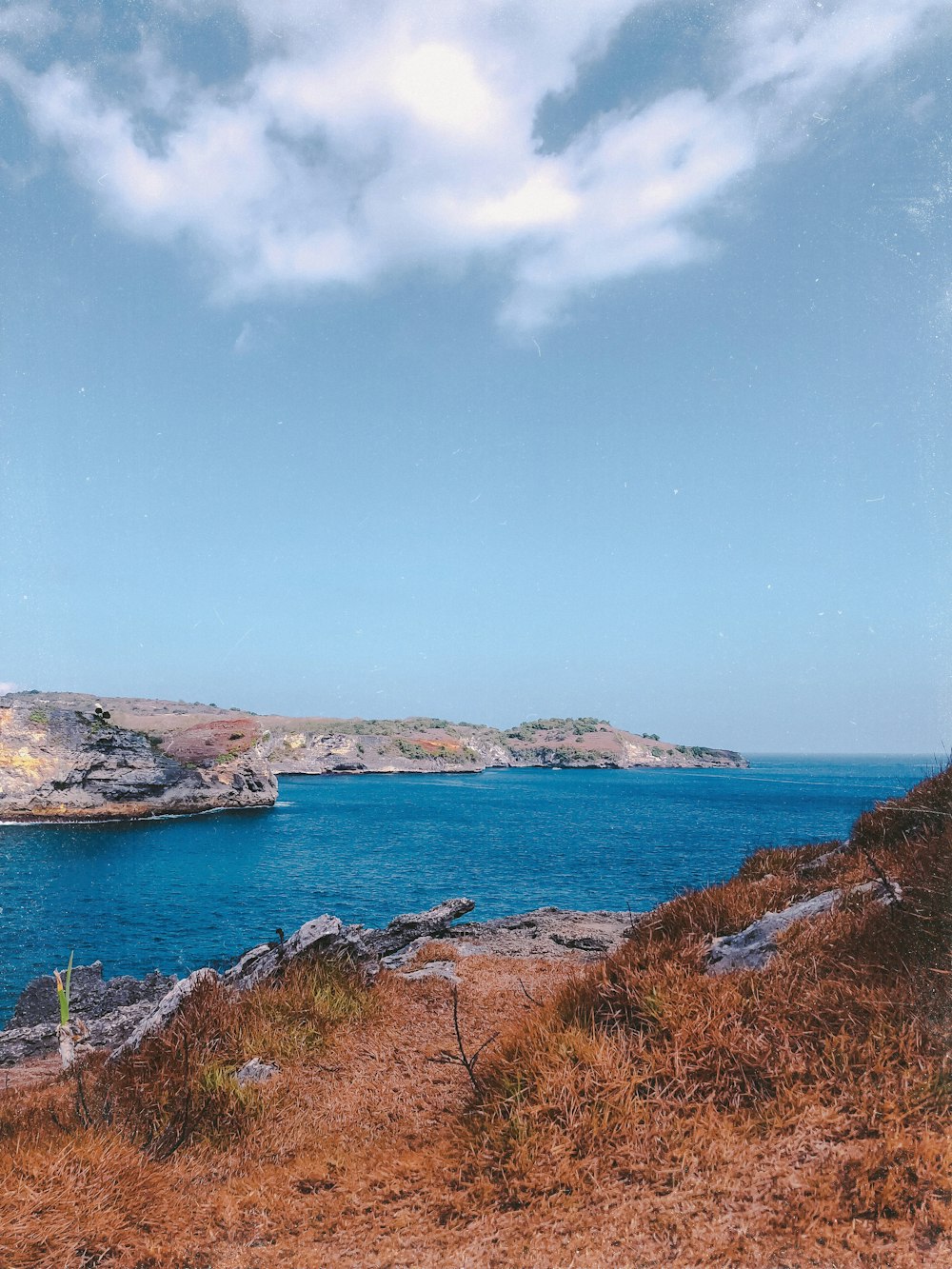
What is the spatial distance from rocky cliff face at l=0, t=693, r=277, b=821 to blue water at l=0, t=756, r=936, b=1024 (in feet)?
18.6

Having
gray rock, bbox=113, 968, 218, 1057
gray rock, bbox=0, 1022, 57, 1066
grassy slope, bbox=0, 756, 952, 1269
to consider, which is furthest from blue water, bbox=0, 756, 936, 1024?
gray rock, bbox=113, 968, 218, 1057

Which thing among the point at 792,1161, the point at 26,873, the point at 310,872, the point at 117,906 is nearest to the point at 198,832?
the point at 26,873

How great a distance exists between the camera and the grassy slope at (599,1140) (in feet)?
14.1

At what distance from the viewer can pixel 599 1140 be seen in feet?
17.1

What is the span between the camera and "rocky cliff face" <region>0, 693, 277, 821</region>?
78.5m

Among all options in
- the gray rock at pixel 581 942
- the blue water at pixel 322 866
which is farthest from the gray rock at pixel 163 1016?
the blue water at pixel 322 866

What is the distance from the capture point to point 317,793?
12669 centimetres

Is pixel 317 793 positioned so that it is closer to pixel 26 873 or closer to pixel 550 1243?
pixel 26 873

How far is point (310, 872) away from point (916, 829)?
48.1m

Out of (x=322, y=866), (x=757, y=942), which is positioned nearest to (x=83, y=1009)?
(x=757, y=942)

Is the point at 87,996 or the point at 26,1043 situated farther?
the point at 87,996

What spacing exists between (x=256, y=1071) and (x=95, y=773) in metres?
89.5

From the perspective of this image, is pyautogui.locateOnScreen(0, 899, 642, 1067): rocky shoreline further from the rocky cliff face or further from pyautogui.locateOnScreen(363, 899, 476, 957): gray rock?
the rocky cliff face

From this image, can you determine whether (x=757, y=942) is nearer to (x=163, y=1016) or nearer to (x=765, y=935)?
(x=765, y=935)
